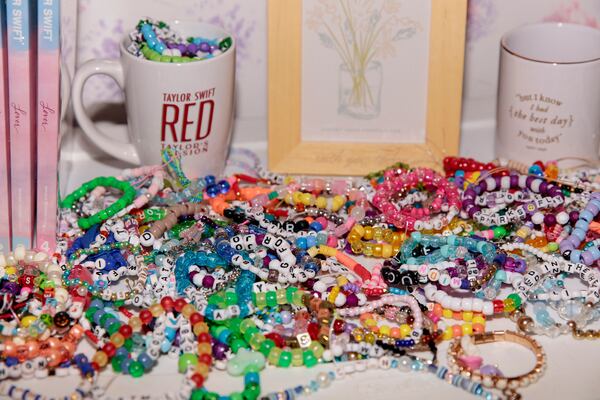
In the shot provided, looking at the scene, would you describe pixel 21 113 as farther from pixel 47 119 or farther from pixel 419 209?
pixel 419 209

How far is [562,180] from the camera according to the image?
39.0 inches

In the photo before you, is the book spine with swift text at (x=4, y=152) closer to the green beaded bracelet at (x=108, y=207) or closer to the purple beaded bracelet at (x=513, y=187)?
the green beaded bracelet at (x=108, y=207)

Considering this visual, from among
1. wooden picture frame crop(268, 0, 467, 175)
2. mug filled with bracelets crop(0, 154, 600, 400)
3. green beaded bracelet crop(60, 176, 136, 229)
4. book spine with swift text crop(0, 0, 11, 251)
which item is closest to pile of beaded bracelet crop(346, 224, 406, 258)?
mug filled with bracelets crop(0, 154, 600, 400)

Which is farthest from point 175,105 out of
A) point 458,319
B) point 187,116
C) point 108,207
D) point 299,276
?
point 458,319

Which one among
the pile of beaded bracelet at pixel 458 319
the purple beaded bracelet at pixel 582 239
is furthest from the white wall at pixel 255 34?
the pile of beaded bracelet at pixel 458 319

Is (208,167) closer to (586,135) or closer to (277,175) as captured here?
(277,175)

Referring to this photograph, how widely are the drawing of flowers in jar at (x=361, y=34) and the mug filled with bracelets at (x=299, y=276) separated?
0.11 metres

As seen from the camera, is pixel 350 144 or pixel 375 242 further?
pixel 350 144

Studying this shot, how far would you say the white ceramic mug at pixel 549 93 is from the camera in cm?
99

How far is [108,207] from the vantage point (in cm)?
96

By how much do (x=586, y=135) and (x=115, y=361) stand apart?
0.57m

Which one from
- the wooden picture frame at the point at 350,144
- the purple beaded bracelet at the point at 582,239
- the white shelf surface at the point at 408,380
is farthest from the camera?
the wooden picture frame at the point at 350,144

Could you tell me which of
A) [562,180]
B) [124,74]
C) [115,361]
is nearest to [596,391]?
[562,180]

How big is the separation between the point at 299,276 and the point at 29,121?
295mm
